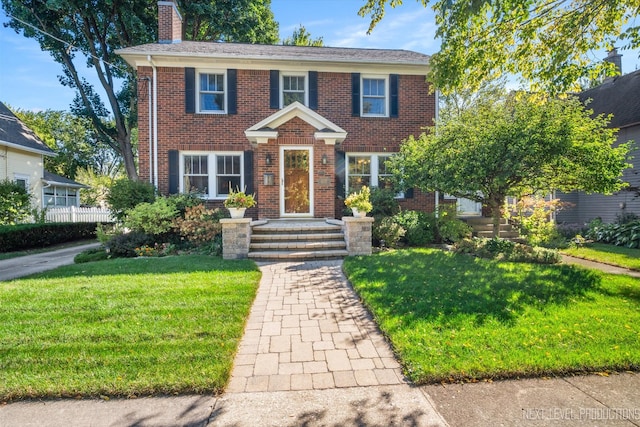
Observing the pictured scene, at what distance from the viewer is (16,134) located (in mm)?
15250

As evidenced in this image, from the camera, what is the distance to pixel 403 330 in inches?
139

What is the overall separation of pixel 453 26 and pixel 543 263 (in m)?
5.34

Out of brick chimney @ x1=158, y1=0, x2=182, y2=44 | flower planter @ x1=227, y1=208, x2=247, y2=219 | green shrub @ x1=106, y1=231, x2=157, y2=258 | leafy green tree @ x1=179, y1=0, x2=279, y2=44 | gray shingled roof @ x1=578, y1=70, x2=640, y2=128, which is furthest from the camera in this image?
leafy green tree @ x1=179, y1=0, x2=279, y2=44

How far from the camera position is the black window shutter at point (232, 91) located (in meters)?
11.1

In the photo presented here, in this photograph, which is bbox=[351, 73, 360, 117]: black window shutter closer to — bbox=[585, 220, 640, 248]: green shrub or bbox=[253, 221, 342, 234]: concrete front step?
bbox=[253, 221, 342, 234]: concrete front step

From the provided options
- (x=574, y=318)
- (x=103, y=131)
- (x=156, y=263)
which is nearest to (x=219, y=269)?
(x=156, y=263)

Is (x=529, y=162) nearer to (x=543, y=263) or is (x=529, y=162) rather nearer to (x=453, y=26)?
(x=543, y=263)

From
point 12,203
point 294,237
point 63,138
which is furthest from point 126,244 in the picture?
point 63,138

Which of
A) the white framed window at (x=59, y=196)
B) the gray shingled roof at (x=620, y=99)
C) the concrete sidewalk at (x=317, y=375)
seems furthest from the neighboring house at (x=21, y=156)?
the gray shingled roof at (x=620, y=99)

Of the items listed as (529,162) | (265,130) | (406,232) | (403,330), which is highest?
(265,130)

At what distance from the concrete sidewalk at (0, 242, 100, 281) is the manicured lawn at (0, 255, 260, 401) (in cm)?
133

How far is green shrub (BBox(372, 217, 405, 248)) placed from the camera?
29.1 feet

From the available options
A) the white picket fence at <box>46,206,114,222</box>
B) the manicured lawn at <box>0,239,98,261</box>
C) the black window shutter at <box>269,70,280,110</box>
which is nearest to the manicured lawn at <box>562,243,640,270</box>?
the black window shutter at <box>269,70,280,110</box>

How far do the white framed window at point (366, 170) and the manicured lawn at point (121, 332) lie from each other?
6.51 metres
